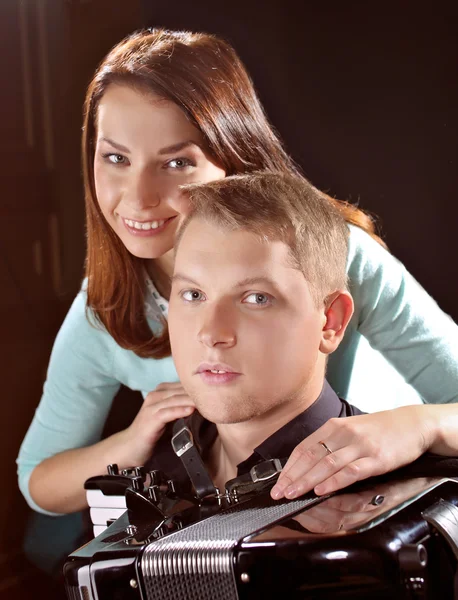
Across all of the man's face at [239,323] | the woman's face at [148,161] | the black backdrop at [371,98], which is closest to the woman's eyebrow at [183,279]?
the man's face at [239,323]

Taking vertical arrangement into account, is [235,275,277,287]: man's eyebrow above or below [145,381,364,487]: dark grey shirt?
above

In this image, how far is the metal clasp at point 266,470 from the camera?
0.95 metres

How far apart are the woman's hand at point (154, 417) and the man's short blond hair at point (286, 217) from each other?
0.22m

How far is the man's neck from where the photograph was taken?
3.37 ft

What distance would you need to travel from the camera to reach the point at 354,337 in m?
1.21

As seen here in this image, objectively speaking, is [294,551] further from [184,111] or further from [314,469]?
[184,111]

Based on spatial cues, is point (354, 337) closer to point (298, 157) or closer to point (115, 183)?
point (298, 157)

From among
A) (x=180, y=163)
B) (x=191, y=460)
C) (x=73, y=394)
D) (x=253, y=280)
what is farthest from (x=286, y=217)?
(x=73, y=394)

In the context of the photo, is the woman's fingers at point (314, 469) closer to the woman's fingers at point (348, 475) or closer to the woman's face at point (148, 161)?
the woman's fingers at point (348, 475)

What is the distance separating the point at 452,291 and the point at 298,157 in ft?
0.96

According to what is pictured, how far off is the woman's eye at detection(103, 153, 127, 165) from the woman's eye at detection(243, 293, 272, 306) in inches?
12.7

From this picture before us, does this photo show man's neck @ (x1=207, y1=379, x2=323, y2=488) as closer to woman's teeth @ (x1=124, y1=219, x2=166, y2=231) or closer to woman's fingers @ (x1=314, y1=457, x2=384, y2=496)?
woman's fingers @ (x1=314, y1=457, x2=384, y2=496)

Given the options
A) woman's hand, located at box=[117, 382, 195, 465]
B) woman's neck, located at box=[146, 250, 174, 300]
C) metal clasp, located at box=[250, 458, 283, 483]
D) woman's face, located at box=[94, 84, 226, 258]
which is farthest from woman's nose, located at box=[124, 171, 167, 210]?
metal clasp, located at box=[250, 458, 283, 483]

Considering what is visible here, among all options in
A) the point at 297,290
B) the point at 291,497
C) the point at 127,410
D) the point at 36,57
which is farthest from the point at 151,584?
the point at 36,57
